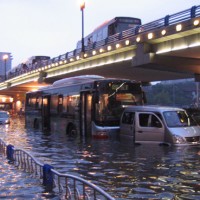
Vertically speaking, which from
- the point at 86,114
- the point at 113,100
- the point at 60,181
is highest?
the point at 113,100

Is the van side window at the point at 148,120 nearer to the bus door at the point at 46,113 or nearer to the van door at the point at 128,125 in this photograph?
the van door at the point at 128,125

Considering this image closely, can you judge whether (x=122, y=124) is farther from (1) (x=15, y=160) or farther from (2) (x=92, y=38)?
(2) (x=92, y=38)

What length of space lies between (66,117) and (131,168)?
436 inches

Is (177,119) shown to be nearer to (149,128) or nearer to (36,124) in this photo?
(149,128)

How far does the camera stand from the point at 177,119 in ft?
55.0

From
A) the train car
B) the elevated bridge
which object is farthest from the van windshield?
the train car

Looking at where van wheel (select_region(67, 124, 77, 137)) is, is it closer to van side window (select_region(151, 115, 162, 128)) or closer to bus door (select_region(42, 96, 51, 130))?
bus door (select_region(42, 96, 51, 130))

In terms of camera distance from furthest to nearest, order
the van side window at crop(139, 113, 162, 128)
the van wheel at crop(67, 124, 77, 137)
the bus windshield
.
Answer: the van wheel at crop(67, 124, 77, 137), the bus windshield, the van side window at crop(139, 113, 162, 128)

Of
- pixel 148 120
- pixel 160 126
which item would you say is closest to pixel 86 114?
pixel 148 120

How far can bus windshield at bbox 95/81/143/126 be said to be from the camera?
1884 centimetres

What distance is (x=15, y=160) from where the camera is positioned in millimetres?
13047

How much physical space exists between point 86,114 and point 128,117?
2.68 meters

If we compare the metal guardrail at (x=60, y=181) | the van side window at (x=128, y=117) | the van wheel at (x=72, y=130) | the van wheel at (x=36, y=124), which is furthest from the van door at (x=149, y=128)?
the van wheel at (x=36, y=124)

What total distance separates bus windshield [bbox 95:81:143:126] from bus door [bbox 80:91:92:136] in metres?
0.87
